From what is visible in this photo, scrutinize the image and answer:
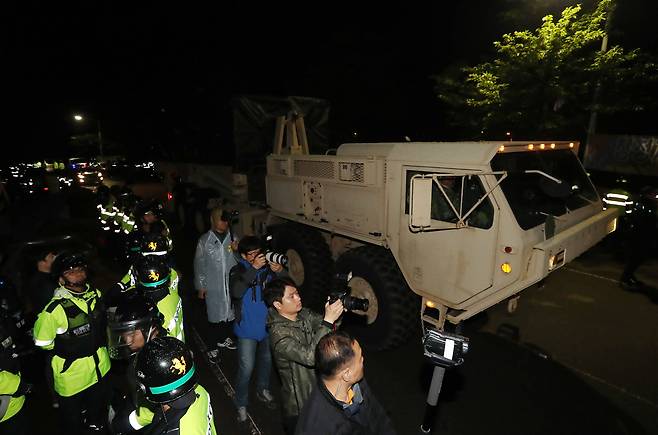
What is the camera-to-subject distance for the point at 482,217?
4.00m

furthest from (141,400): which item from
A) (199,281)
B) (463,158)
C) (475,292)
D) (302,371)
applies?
(463,158)

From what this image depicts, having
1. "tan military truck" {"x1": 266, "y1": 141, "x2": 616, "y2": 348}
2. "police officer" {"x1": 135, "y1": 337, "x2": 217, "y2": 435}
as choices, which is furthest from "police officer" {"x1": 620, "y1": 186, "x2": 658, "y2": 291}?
"police officer" {"x1": 135, "y1": 337, "x2": 217, "y2": 435}

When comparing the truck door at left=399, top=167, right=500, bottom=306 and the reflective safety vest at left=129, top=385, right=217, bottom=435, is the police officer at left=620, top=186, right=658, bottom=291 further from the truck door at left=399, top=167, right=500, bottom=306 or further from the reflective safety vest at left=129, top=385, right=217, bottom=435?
the reflective safety vest at left=129, top=385, right=217, bottom=435

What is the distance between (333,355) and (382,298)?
279 cm

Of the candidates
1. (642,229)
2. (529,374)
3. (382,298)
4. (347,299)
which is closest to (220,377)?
(382,298)

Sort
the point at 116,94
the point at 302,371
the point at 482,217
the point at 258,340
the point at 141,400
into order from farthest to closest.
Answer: the point at 116,94 < the point at 482,217 < the point at 258,340 < the point at 302,371 < the point at 141,400

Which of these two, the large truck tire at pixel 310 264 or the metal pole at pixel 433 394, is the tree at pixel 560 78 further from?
the metal pole at pixel 433 394

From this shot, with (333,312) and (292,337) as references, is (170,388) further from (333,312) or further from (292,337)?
(333,312)

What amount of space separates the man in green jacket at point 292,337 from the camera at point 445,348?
604 millimetres

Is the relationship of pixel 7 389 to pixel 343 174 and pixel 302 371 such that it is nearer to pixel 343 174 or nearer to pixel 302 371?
pixel 302 371

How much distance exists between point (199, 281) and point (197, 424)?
9.60 feet

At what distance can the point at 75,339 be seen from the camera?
117 inches

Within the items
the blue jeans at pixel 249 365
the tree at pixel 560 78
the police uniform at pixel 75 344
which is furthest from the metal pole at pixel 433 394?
the tree at pixel 560 78

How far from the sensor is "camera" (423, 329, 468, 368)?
7.20ft
